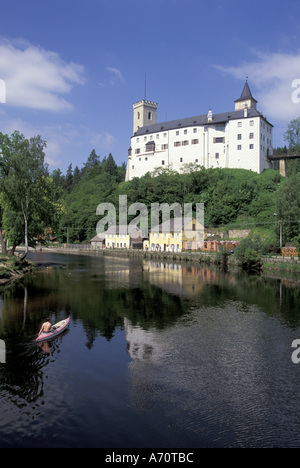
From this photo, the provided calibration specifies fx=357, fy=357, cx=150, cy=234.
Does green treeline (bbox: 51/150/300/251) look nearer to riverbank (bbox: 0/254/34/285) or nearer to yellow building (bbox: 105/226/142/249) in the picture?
yellow building (bbox: 105/226/142/249)

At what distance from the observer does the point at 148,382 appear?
12.4 metres

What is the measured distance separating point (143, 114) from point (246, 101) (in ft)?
105

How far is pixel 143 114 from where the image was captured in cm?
10100

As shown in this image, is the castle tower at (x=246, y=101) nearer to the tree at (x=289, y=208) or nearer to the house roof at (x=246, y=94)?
the house roof at (x=246, y=94)

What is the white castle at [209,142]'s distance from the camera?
75.1 metres

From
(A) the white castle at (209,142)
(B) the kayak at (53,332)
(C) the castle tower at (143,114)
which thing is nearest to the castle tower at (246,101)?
(A) the white castle at (209,142)

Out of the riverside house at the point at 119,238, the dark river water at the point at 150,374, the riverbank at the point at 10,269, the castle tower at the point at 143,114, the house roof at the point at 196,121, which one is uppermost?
the castle tower at the point at 143,114

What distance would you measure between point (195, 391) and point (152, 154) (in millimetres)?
82238

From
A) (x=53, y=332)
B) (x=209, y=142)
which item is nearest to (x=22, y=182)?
(x=53, y=332)

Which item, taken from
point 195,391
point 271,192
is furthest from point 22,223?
point 271,192

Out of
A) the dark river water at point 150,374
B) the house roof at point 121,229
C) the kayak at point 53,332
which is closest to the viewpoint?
the dark river water at point 150,374

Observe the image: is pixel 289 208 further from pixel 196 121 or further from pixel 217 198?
pixel 196 121

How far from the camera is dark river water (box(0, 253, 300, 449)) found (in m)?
9.72

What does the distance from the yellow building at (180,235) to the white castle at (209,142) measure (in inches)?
835
